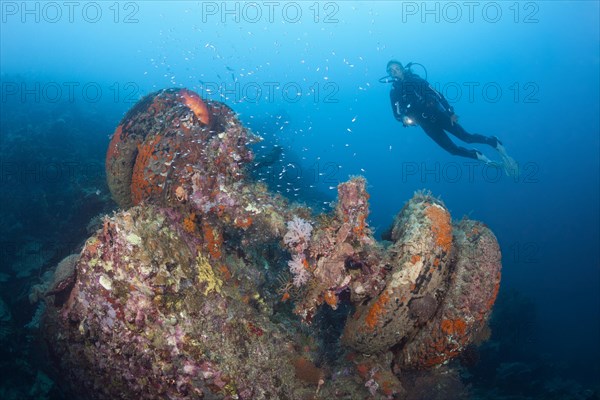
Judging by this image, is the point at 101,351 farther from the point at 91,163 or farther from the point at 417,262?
the point at 91,163

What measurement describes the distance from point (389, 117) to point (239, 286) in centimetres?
10152

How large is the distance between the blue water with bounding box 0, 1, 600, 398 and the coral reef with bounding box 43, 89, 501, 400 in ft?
4.60

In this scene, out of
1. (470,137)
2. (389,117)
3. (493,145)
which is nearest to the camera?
(493,145)

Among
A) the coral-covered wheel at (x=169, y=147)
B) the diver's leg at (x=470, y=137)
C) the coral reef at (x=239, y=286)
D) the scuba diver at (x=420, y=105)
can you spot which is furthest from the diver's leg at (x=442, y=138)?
the coral-covered wheel at (x=169, y=147)

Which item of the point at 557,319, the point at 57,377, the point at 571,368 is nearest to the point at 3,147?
the point at 57,377

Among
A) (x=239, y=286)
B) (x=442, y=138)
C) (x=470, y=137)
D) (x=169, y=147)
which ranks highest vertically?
(x=470, y=137)

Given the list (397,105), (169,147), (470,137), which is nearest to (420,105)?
(397,105)

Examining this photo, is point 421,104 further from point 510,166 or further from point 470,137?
point 510,166

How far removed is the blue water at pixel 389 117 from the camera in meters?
14.2

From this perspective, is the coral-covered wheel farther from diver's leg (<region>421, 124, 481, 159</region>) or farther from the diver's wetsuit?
Result: diver's leg (<region>421, 124, 481, 159</region>)

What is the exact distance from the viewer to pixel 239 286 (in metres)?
4.48

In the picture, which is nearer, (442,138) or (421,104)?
(421,104)

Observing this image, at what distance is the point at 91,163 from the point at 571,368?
21393mm

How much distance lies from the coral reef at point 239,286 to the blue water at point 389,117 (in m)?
1.40
